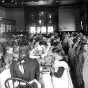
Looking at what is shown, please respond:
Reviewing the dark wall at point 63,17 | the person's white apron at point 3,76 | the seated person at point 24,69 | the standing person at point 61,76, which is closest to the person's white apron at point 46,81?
the standing person at point 61,76

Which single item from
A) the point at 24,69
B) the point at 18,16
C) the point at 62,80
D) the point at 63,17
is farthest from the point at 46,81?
the point at 18,16

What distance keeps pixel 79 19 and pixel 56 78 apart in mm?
15541

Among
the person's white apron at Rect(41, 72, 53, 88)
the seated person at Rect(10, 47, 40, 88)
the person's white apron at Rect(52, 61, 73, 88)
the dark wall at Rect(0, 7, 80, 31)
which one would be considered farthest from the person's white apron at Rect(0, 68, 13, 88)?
the dark wall at Rect(0, 7, 80, 31)

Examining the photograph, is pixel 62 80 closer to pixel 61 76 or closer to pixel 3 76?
pixel 61 76

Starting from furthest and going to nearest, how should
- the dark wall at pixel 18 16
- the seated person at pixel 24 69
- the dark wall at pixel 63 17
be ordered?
the dark wall at pixel 18 16 < the dark wall at pixel 63 17 < the seated person at pixel 24 69

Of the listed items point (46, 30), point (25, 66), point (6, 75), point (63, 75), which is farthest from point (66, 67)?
point (46, 30)

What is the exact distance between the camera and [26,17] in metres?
19.2

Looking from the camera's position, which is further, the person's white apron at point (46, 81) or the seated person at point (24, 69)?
the person's white apron at point (46, 81)

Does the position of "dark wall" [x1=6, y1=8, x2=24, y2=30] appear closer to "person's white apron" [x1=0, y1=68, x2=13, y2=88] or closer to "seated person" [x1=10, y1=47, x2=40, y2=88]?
"person's white apron" [x1=0, y1=68, x2=13, y2=88]

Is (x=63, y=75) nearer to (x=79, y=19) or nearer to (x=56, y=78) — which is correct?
(x=56, y=78)

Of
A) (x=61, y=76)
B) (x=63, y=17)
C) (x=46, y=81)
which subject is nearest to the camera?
(x=61, y=76)

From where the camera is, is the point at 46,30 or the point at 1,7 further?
the point at 46,30

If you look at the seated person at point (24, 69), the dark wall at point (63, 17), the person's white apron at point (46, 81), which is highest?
the dark wall at point (63, 17)

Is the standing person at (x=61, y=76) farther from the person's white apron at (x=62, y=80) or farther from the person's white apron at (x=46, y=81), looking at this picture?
the person's white apron at (x=46, y=81)
